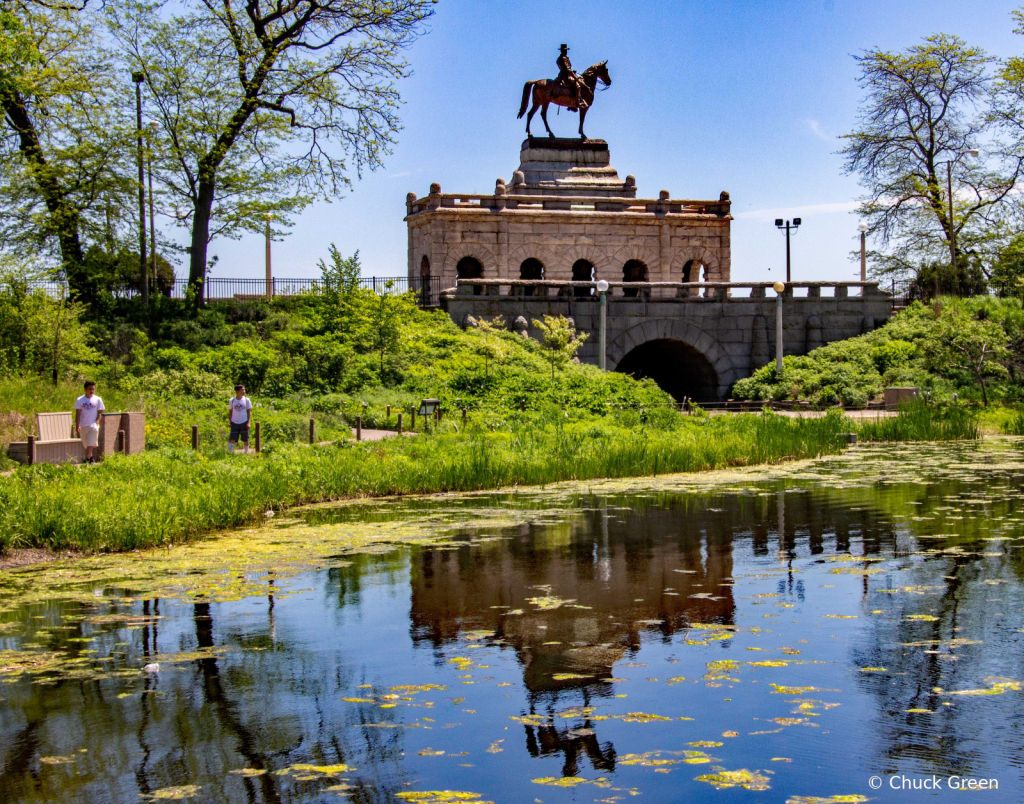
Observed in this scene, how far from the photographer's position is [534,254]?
44.2 m

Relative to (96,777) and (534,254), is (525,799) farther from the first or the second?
(534,254)

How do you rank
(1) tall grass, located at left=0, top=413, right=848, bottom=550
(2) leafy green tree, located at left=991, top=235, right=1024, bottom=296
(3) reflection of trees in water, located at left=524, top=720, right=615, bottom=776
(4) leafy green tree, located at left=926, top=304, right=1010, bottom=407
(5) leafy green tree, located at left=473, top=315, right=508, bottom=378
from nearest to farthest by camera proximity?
(3) reflection of trees in water, located at left=524, top=720, right=615, bottom=776, (1) tall grass, located at left=0, top=413, right=848, bottom=550, (5) leafy green tree, located at left=473, top=315, right=508, bottom=378, (4) leafy green tree, located at left=926, top=304, right=1010, bottom=407, (2) leafy green tree, located at left=991, top=235, right=1024, bottom=296

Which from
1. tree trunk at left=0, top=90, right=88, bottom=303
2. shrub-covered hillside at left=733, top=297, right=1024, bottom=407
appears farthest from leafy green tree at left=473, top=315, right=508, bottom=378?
tree trunk at left=0, top=90, right=88, bottom=303

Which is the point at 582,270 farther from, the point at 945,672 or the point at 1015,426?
the point at 945,672

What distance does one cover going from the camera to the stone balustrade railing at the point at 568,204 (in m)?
43.5

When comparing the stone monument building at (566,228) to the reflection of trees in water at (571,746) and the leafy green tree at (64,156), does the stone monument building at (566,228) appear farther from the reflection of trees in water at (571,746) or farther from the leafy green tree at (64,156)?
the reflection of trees in water at (571,746)

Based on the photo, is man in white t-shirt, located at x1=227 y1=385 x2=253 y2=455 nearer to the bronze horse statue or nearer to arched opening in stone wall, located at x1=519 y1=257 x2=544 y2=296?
arched opening in stone wall, located at x1=519 y1=257 x2=544 y2=296

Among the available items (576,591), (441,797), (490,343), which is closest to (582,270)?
(490,343)

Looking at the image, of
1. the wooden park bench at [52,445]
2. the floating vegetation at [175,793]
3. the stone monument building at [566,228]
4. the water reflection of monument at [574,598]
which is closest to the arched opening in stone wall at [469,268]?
the stone monument building at [566,228]

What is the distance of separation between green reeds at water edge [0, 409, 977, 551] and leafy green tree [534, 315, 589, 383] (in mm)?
7175

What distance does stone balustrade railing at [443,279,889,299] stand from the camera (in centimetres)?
3728

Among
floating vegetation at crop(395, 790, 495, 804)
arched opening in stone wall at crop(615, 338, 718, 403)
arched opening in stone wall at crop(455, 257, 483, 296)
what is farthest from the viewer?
arched opening in stone wall at crop(455, 257, 483, 296)

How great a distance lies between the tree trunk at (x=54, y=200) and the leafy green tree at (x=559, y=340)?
1566 cm

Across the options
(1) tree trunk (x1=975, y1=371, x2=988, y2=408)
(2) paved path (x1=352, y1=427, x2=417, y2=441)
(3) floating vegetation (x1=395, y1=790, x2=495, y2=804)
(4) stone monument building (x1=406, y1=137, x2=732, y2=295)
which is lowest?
(3) floating vegetation (x1=395, y1=790, x2=495, y2=804)
